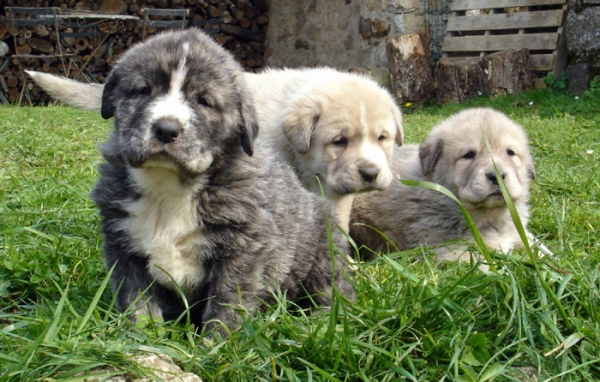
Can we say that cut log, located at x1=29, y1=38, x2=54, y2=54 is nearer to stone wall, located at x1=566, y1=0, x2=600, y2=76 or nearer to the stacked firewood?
the stacked firewood

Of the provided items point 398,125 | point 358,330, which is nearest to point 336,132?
point 398,125

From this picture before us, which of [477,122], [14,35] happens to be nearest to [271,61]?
[14,35]

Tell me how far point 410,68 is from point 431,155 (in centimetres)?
743

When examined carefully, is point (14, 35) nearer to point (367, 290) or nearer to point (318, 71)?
point (318, 71)

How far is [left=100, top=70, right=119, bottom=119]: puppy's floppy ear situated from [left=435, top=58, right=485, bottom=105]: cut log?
9012 millimetres

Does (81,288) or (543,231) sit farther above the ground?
(81,288)

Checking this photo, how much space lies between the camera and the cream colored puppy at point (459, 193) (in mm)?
4191

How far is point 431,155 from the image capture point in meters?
4.54

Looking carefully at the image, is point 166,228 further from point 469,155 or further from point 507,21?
point 507,21

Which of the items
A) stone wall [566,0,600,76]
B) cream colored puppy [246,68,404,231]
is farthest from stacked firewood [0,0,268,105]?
cream colored puppy [246,68,404,231]

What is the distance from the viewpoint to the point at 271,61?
1533 cm

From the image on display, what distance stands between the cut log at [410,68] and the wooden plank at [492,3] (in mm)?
1162

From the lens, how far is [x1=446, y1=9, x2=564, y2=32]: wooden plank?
37.1ft

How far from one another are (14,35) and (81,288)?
12.4 m
